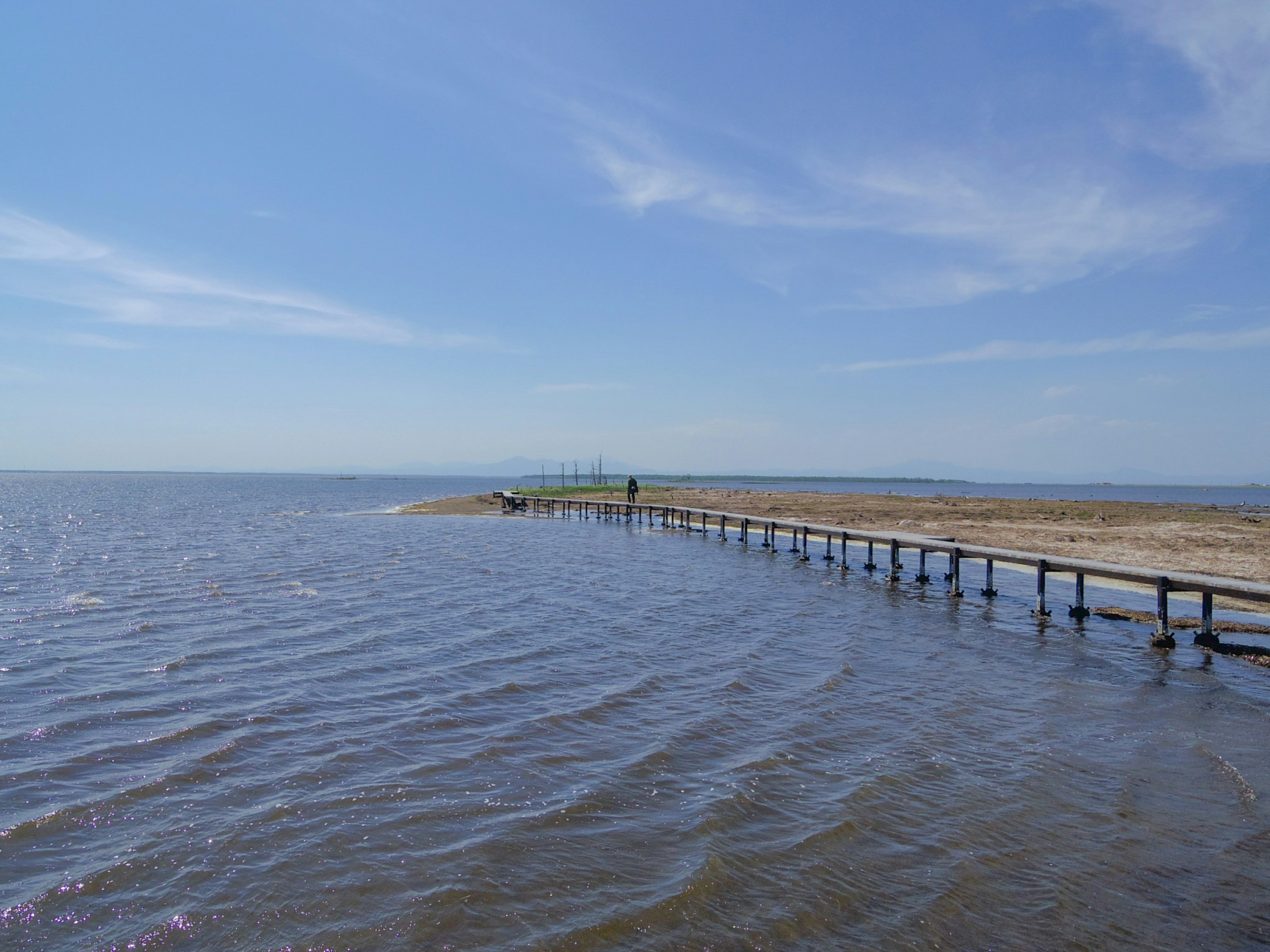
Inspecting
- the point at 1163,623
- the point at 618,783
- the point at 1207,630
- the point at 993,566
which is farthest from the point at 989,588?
the point at 618,783

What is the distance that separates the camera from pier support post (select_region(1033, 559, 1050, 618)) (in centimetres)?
1638

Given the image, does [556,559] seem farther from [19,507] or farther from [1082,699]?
[19,507]

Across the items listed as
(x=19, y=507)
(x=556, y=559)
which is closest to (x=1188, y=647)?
(x=556, y=559)

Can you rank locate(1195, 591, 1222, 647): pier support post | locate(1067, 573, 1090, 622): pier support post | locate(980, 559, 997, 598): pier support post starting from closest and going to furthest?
locate(1195, 591, 1222, 647): pier support post → locate(1067, 573, 1090, 622): pier support post → locate(980, 559, 997, 598): pier support post

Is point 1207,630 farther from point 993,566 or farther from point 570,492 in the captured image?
point 570,492

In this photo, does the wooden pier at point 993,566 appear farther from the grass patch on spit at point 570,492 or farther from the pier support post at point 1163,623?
the grass patch on spit at point 570,492

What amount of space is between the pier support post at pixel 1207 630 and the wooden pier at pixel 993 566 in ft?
0.04

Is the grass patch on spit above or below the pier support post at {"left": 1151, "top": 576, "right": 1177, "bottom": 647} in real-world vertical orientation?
above

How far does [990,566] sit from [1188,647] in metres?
5.92

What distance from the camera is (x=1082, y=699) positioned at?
10258 millimetres

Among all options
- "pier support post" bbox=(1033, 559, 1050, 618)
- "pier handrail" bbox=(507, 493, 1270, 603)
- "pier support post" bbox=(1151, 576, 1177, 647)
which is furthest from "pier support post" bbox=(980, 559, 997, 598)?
"pier support post" bbox=(1151, 576, 1177, 647)

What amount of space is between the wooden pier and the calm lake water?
94cm

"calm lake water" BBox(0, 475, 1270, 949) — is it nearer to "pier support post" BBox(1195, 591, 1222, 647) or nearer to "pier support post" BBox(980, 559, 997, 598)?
"pier support post" BBox(1195, 591, 1222, 647)

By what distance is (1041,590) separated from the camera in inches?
654
